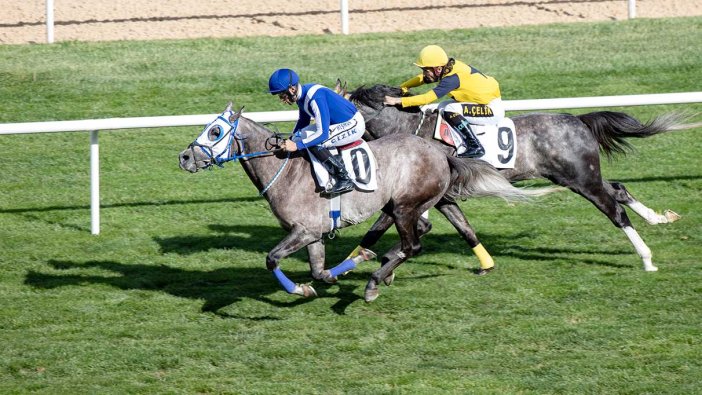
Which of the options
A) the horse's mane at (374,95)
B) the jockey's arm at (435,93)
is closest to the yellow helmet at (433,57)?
the jockey's arm at (435,93)

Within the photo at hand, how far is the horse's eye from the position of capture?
838 centimetres

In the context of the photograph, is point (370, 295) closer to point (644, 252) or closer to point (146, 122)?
point (644, 252)

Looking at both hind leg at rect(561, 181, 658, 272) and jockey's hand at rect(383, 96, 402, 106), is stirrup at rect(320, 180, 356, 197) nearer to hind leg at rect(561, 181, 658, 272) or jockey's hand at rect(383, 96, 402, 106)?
jockey's hand at rect(383, 96, 402, 106)

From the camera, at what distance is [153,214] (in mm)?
11453

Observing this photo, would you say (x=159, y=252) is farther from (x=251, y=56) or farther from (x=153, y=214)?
(x=251, y=56)

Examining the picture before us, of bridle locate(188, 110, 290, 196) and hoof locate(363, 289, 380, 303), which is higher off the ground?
bridle locate(188, 110, 290, 196)

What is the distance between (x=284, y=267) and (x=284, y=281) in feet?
5.34

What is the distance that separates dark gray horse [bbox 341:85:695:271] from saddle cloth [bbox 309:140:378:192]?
1.01m

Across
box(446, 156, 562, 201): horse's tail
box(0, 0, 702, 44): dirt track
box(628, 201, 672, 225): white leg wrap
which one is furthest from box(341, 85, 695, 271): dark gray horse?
box(0, 0, 702, 44): dirt track

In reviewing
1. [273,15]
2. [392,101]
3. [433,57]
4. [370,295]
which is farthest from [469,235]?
[273,15]

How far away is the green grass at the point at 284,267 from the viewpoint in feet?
24.8

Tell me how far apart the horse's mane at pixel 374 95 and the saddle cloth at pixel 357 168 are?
1.13 m

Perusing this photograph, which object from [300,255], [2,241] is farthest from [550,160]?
[2,241]

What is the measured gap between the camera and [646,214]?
1023 cm
